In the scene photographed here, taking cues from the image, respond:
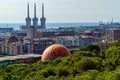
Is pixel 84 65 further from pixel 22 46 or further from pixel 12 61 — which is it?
pixel 22 46

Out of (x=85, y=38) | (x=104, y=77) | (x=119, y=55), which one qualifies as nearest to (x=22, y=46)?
(x=85, y=38)

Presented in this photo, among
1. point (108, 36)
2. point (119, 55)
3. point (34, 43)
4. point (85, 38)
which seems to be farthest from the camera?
point (108, 36)

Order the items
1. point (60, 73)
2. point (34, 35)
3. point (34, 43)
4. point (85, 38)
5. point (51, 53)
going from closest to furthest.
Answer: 1. point (60, 73)
2. point (51, 53)
3. point (34, 43)
4. point (85, 38)
5. point (34, 35)

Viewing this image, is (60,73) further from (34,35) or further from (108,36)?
(34,35)

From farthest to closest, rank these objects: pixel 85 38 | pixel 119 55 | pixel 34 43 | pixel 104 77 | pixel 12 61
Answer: pixel 85 38
pixel 34 43
pixel 12 61
pixel 119 55
pixel 104 77

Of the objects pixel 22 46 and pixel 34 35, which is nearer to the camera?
pixel 22 46

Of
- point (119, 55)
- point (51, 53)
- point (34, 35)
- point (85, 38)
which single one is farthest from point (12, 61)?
point (34, 35)

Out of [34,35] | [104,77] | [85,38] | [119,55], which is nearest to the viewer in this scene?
[104,77]

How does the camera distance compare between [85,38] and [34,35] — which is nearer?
[85,38]

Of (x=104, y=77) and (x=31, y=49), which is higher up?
(x=104, y=77)
